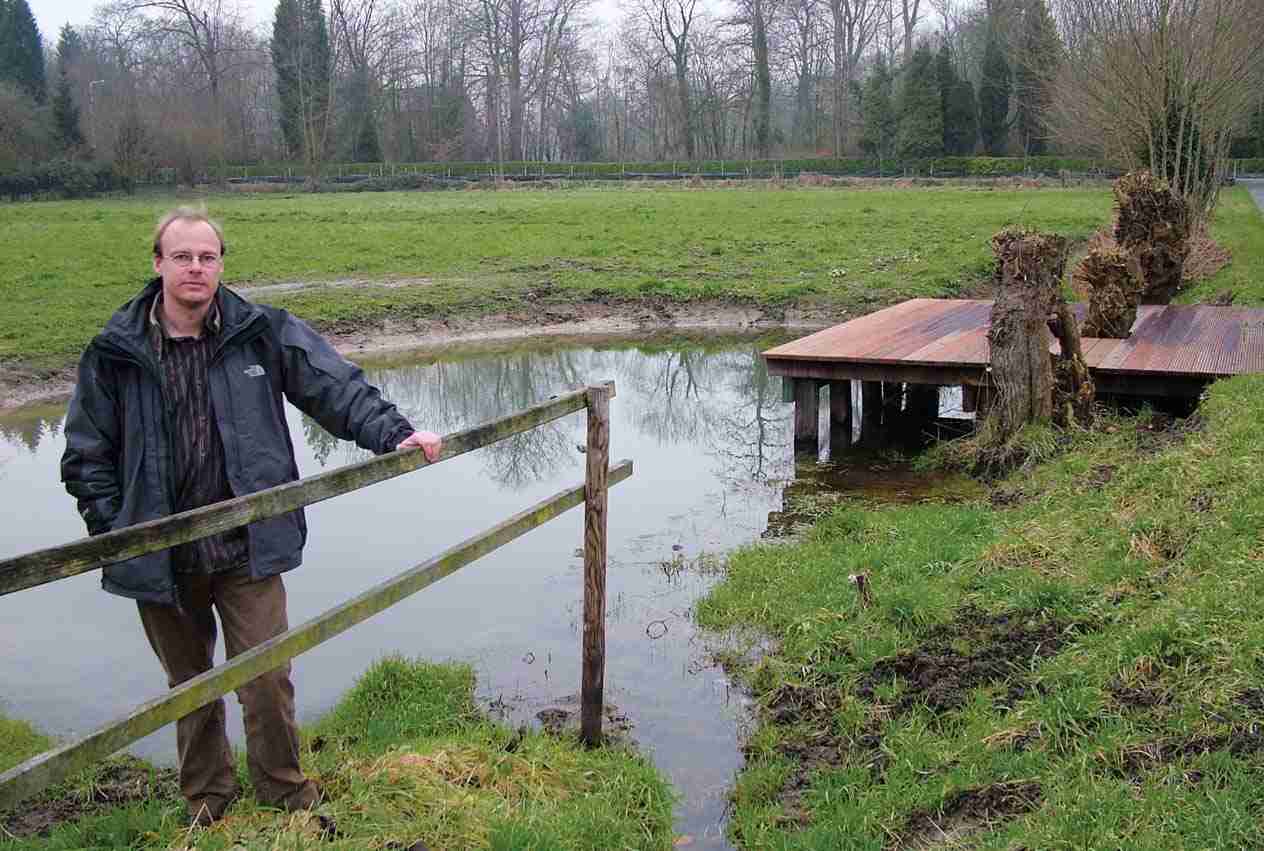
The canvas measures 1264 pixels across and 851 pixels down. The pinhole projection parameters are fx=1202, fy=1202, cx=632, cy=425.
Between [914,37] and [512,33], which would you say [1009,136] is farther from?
[512,33]

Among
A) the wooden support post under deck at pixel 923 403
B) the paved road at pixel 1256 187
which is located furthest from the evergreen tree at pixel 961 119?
the wooden support post under deck at pixel 923 403

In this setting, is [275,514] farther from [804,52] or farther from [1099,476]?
[804,52]

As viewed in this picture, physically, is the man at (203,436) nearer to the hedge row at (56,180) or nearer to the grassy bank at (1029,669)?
the grassy bank at (1029,669)

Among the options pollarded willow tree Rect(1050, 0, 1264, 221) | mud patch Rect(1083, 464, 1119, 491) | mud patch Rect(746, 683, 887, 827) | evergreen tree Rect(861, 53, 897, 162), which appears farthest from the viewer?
evergreen tree Rect(861, 53, 897, 162)

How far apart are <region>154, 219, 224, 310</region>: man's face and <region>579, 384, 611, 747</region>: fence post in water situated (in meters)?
1.72

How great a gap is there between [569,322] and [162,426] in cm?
1540

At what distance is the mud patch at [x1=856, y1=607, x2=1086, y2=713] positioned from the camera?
5.30 metres

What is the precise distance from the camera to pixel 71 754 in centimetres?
298

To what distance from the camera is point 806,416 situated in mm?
11195

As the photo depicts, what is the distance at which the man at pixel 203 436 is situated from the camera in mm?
3627

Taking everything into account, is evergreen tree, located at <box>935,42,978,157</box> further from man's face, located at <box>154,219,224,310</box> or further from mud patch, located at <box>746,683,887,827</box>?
man's face, located at <box>154,219,224,310</box>

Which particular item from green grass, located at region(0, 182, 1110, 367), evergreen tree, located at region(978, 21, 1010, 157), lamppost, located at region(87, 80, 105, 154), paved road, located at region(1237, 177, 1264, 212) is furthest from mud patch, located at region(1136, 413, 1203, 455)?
evergreen tree, located at region(978, 21, 1010, 157)

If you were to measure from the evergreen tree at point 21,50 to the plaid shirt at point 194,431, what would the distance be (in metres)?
72.8

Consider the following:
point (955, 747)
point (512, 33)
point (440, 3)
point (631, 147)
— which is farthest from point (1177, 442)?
point (631, 147)
